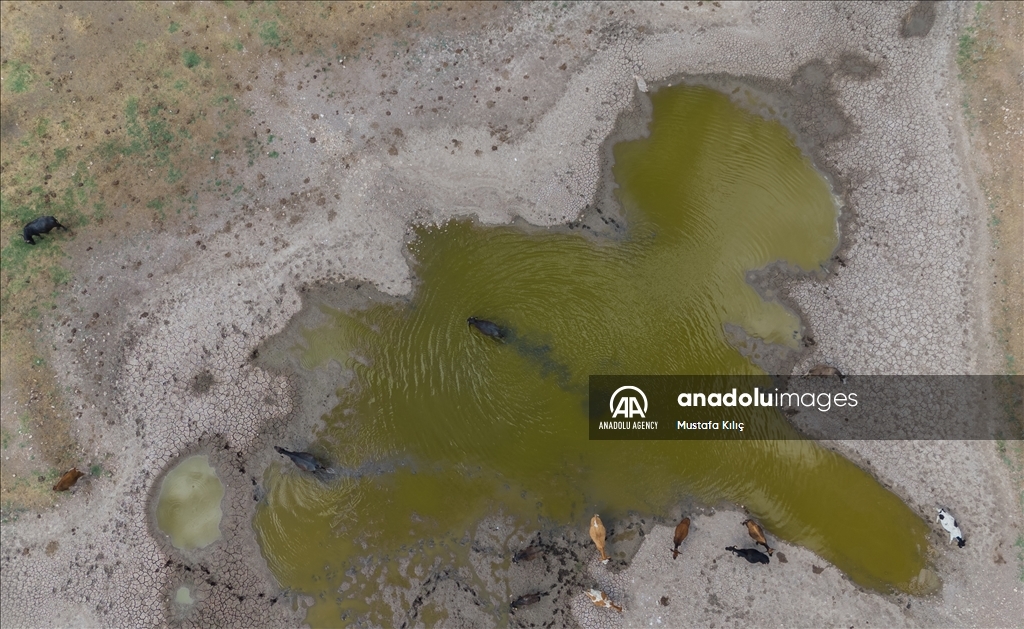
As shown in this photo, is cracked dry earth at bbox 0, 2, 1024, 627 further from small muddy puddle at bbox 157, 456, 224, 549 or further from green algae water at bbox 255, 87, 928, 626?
green algae water at bbox 255, 87, 928, 626

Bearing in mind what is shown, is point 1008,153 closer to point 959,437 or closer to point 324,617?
point 959,437

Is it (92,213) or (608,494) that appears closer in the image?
(608,494)

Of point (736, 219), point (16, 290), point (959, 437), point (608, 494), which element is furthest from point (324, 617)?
point (959, 437)

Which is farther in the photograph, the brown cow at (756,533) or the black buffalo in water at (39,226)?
the black buffalo in water at (39,226)

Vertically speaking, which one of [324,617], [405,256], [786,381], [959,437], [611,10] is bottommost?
[324,617]

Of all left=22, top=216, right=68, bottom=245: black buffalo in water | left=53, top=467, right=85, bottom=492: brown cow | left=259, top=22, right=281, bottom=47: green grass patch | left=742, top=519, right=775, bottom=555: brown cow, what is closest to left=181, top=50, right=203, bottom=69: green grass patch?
left=259, top=22, right=281, bottom=47: green grass patch

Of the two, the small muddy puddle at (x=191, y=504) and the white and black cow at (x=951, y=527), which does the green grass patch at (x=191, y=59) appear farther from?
the white and black cow at (x=951, y=527)

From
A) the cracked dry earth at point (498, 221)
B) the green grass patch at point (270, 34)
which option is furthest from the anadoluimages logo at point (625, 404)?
the green grass patch at point (270, 34)
